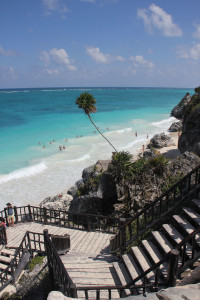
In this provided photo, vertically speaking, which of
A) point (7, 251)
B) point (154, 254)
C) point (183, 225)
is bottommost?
point (7, 251)

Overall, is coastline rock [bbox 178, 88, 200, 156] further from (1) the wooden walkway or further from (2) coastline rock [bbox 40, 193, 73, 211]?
(1) the wooden walkway

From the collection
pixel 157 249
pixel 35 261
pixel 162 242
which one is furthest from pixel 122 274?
pixel 35 261

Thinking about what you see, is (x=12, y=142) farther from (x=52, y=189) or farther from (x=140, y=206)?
(x=140, y=206)

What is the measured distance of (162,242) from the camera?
686 cm

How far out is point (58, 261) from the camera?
20.4ft

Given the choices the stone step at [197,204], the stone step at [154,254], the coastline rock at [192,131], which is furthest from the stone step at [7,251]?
the coastline rock at [192,131]

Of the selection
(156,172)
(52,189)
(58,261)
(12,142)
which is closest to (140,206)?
(156,172)

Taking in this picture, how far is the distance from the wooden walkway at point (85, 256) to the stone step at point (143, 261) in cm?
89

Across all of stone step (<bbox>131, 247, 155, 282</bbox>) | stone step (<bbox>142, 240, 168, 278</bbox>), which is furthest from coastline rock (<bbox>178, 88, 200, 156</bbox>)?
stone step (<bbox>131, 247, 155, 282</bbox>)

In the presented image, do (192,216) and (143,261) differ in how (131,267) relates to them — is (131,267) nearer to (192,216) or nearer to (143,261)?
(143,261)

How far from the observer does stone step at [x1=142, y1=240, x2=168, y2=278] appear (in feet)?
20.8

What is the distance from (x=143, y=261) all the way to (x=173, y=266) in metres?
1.54

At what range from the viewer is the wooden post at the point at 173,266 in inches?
210

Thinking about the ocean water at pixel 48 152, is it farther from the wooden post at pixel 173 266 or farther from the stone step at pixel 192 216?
the wooden post at pixel 173 266
